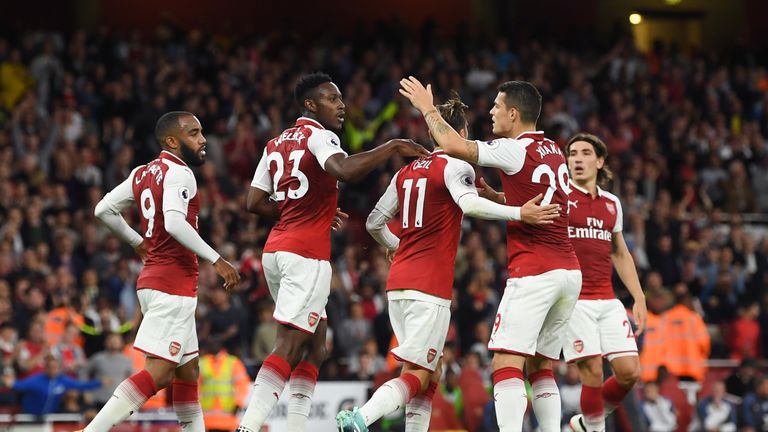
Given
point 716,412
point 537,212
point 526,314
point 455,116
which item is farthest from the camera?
point 716,412

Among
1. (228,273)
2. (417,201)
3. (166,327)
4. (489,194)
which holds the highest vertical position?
(489,194)

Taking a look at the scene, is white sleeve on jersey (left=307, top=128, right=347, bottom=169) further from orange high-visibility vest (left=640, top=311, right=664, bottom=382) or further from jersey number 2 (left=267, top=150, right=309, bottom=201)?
orange high-visibility vest (left=640, top=311, right=664, bottom=382)

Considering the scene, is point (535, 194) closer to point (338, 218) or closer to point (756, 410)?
point (338, 218)

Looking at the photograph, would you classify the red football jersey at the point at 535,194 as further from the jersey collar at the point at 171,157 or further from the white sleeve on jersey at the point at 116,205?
the white sleeve on jersey at the point at 116,205

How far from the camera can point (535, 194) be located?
9812mm

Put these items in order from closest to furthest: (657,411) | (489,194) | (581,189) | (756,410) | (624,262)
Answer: (489,194), (581,189), (624,262), (657,411), (756,410)

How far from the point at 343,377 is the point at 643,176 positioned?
34.4 ft

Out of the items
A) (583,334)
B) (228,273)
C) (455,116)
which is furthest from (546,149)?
(228,273)

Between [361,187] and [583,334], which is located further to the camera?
[361,187]

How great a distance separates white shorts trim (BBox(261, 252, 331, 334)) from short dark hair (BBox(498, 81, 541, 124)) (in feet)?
6.38

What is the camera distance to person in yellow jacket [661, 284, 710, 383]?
20344 millimetres

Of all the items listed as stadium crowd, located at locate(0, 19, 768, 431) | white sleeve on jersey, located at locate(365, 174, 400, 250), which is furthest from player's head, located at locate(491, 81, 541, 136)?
stadium crowd, located at locate(0, 19, 768, 431)

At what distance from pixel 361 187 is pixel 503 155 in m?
13.0

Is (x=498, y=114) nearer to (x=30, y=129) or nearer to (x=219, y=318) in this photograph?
(x=219, y=318)
